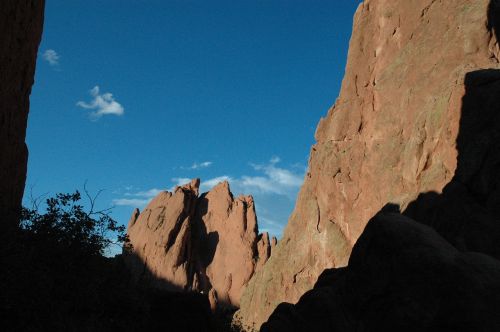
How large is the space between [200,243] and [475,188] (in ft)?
276

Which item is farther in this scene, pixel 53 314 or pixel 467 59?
pixel 467 59

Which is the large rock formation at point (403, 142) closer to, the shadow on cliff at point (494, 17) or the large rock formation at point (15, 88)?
the shadow on cliff at point (494, 17)

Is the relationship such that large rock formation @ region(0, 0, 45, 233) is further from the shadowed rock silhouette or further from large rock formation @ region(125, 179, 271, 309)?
large rock formation @ region(125, 179, 271, 309)

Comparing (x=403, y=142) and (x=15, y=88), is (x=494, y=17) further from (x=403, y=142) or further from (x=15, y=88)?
(x=15, y=88)

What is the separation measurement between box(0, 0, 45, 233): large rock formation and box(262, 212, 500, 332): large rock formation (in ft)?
41.7

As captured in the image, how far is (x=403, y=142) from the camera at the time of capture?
45.2m

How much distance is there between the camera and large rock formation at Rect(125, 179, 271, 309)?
96.3 m

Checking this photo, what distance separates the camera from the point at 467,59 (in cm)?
4091

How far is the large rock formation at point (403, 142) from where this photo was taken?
27.3 meters

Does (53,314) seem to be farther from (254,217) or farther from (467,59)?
(254,217)

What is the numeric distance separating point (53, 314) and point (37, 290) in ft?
4.87

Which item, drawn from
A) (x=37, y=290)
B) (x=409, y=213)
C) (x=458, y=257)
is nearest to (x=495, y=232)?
(x=409, y=213)

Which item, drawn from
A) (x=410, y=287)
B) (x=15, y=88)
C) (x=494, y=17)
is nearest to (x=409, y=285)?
(x=410, y=287)

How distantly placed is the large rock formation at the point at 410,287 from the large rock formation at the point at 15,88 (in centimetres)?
1270
